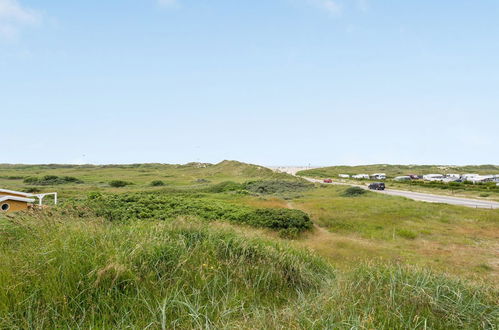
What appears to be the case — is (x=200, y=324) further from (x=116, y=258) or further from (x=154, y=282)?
(x=116, y=258)

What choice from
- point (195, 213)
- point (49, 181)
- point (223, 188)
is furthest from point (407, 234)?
point (49, 181)

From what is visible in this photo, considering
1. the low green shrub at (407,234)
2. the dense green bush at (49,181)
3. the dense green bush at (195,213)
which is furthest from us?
the dense green bush at (49,181)

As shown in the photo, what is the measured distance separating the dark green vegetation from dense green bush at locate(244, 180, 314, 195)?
38602 mm

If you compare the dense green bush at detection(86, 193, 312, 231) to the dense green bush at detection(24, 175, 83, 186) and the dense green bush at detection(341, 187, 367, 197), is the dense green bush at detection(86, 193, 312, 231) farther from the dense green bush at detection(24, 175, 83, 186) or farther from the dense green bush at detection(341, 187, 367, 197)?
the dense green bush at detection(24, 175, 83, 186)

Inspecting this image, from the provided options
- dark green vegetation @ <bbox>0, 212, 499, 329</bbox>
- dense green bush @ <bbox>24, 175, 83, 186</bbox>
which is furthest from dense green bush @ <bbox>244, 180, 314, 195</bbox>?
dark green vegetation @ <bbox>0, 212, 499, 329</bbox>

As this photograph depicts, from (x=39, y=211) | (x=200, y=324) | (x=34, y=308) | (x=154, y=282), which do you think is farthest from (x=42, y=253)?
(x=200, y=324)

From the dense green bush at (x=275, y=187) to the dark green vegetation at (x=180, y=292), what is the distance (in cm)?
3860

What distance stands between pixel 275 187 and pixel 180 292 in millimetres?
44102

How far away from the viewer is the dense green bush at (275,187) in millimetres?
45219

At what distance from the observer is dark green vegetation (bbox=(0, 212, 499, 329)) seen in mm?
3555

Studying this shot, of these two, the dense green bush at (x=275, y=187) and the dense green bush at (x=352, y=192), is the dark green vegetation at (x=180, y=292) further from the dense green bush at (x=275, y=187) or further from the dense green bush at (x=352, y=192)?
the dense green bush at (x=275, y=187)

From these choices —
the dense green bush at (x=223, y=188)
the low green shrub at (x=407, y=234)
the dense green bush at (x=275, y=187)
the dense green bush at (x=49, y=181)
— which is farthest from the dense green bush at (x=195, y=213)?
the dense green bush at (x=49, y=181)

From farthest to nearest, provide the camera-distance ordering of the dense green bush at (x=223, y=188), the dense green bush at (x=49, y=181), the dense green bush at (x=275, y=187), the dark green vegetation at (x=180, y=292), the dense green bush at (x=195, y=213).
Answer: the dense green bush at (x=49, y=181) → the dense green bush at (x=275, y=187) → the dense green bush at (x=223, y=188) → the dense green bush at (x=195, y=213) → the dark green vegetation at (x=180, y=292)

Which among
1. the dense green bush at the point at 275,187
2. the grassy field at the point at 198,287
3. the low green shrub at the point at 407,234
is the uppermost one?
the grassy field at the point at 198,287
